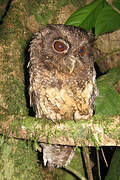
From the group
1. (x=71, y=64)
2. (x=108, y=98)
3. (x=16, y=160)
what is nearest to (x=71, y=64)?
A: (x=71, y=64)

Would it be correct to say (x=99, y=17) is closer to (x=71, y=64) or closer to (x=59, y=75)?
(x=71, y=64)

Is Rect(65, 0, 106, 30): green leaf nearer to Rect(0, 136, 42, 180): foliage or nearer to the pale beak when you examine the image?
the pale beak

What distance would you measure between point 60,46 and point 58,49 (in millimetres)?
33

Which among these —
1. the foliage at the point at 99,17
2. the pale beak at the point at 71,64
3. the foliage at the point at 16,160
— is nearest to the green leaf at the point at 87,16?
the foliage at the point at 99,17

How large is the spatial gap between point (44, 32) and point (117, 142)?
116cm

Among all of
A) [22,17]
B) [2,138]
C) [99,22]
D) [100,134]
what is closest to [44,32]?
[99,22]

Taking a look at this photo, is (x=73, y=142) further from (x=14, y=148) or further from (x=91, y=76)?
(x=91, y=76)

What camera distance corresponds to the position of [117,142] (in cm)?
117

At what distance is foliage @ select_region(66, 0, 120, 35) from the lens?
1.66 meters

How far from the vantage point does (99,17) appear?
5.52 feet

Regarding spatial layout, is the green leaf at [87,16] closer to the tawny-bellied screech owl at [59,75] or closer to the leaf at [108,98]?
the tawny-bellied screech owl at [59,75]

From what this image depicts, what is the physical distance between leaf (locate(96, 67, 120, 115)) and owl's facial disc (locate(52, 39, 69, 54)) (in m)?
0.44

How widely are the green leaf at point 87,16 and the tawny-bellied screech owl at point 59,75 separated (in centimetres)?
7

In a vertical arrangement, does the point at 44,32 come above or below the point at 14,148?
above
